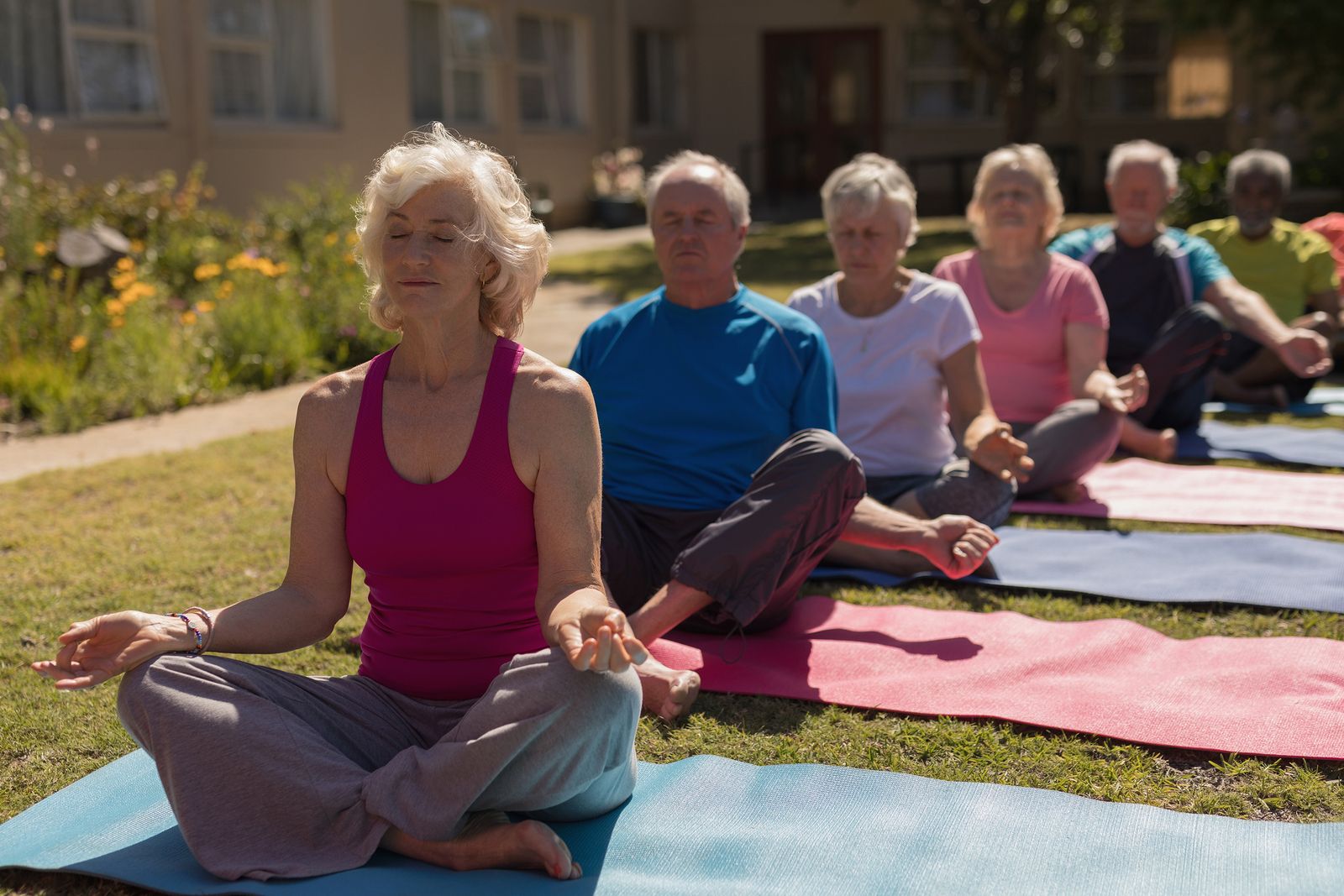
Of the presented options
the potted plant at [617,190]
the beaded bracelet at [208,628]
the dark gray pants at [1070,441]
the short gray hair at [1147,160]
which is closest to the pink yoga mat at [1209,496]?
the dark gray pants at [1070,441]

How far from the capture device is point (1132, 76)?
19.6 m

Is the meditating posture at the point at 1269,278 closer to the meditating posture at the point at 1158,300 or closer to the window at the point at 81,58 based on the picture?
the meditating posture at the point at 1158,300

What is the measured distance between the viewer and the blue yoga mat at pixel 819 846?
2426 millimetres

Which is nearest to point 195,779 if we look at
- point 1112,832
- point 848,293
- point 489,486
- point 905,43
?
point 489,486

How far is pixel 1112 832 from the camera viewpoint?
8.59 feet

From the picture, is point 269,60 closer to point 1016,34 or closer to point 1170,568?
point 1016,34

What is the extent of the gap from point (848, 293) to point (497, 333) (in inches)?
86.6

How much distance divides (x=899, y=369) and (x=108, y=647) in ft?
9.24

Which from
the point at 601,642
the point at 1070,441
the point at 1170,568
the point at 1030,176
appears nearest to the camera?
the point at 601,642

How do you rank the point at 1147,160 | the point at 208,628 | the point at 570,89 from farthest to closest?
the point at 570,89, the point at 1147,160, the point at 208,628

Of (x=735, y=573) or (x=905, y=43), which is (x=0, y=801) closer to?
(x=735, y=573)

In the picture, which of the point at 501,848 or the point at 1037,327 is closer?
the point at 501,848

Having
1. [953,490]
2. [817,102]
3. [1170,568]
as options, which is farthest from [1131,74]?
[953,490]

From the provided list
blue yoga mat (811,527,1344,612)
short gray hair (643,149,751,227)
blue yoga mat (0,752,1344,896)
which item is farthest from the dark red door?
blue yoga mat (0,752,1344,896)
